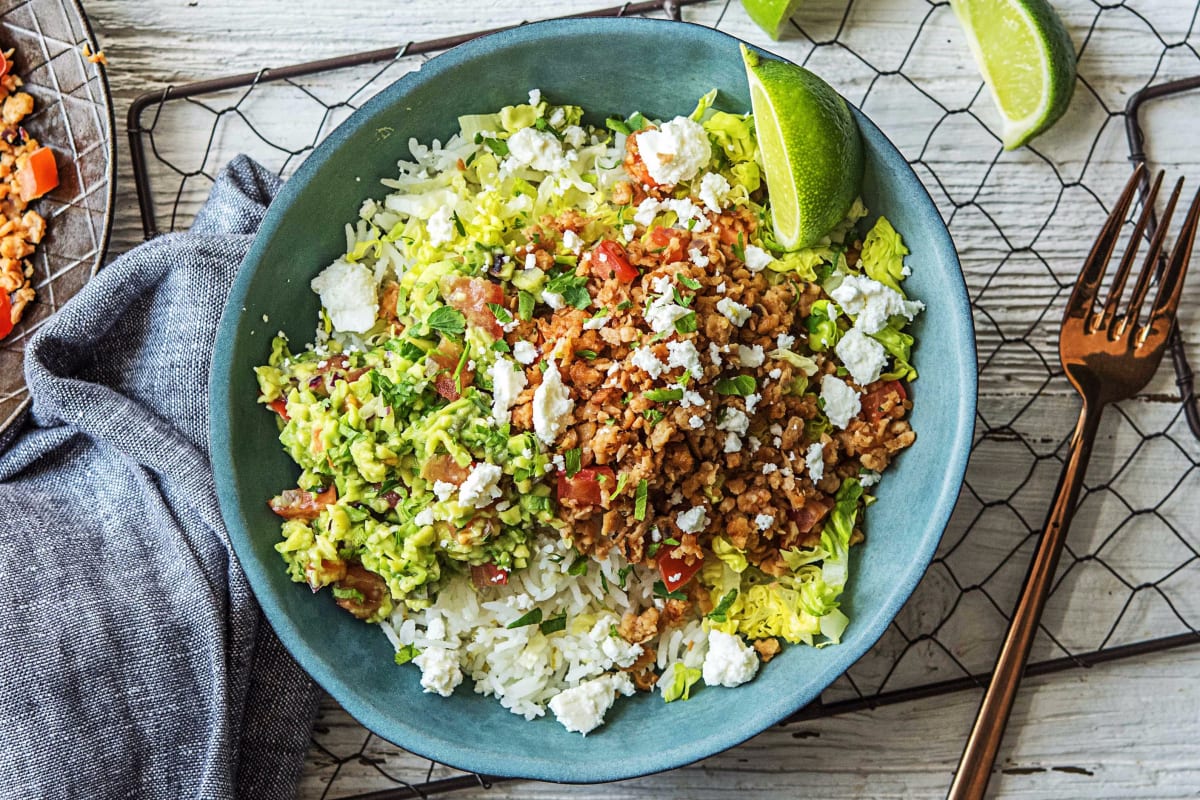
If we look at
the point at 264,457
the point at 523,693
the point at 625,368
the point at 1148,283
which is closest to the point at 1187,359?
the point at 1148,283

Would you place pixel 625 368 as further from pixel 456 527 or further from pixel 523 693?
pixel 523 693

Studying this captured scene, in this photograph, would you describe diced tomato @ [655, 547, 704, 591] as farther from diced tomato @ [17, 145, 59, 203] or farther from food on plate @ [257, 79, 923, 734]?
diced tomato @ [17, 145, 59, 203]

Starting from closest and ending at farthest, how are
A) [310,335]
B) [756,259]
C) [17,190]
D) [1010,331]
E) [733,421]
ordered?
[733,421] < [756,259] < [310,335] < [1010,331] < [17,190]

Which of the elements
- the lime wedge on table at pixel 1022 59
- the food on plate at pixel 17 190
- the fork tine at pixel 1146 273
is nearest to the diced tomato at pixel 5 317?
the food on plate at pixel 17 190

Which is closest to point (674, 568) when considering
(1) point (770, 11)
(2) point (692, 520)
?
(2) point (692, 520)

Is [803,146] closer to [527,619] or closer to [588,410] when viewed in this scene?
[588,410]

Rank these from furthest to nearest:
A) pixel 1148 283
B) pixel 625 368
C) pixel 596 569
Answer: pixel 1148 283 → pixel 596 569 → pixel 625 368

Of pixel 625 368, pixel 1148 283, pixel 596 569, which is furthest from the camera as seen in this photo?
pixel 1148 283
